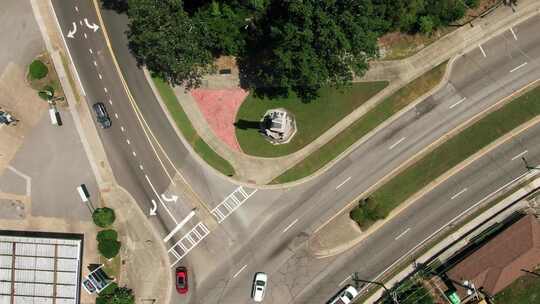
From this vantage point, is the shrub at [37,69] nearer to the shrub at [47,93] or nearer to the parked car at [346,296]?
the shrub at [47,93]

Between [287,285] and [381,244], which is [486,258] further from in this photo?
[287,285]

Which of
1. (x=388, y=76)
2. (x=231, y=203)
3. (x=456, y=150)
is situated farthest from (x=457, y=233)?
(x=231, y=203)

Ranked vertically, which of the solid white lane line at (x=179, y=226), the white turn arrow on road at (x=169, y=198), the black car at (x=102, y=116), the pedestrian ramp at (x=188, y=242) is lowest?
the pedestrian ramp at (x=188, y=242)

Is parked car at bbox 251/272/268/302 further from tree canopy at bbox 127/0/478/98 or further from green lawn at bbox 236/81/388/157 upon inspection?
tree canopy at bbox 127/0/478/98

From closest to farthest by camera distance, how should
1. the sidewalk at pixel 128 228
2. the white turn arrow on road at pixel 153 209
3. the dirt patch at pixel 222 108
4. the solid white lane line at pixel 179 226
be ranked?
the sidewalk at pixel 128 228, the solid white lane line at pixel 179 226, the white turn arrow on road at pixel 153 209, the dirt patch at pixel 222 108

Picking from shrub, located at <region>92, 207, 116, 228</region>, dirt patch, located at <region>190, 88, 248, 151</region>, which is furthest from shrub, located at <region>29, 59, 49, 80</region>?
dirt patch, located at <region>190, 88, 248, 151</region>

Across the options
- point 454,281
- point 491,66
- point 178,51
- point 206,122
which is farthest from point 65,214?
point 491,66

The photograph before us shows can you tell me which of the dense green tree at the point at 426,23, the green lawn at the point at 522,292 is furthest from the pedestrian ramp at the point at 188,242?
the dense green tree at the point at 426,23
